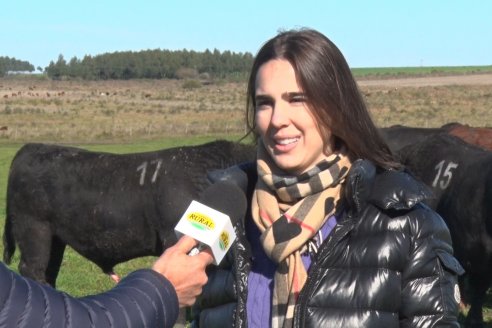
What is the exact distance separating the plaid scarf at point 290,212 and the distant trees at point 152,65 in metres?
125

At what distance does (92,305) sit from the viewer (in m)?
1.78

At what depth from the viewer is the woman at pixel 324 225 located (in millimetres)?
2396

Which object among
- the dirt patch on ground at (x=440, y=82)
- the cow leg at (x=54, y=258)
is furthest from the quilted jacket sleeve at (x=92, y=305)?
the dirt patch on ground at (x=440, y=82)

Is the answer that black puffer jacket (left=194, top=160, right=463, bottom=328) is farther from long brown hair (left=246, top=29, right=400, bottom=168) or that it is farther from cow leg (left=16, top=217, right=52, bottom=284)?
cow leg (left=16, top=217, right=52, bottom=284)

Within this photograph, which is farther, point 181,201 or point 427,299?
point 181,201

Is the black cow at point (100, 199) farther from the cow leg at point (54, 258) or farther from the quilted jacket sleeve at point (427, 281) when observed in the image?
the quilted jacket sleeve at point (427, 281)

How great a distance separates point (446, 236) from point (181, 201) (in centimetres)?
539

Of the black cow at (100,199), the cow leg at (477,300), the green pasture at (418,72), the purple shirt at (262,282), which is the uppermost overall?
the purple shirt at (262,282)

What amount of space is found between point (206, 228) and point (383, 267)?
0.67 m

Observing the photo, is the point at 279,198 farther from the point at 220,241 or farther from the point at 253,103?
the point at 220,241

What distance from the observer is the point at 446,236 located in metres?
2.54

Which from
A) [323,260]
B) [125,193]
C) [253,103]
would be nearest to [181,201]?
[125,193]

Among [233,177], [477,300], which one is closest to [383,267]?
[233,177]

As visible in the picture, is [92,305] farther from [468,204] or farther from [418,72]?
[418,72]
